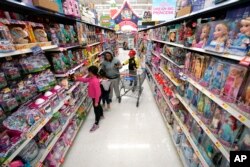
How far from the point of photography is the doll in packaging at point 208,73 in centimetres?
145

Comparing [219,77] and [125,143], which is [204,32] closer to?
[219,77]

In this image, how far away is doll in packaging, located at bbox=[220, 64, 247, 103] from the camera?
1.10 meters

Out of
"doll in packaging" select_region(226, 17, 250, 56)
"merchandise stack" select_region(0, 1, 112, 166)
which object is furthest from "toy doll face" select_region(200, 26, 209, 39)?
"merchandise stack" select_region(0, 1, 112, 166)

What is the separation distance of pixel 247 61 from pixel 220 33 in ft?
1.61

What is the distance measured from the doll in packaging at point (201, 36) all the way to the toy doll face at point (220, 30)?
0.18m

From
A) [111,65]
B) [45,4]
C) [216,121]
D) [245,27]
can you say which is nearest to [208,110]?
[216,121]

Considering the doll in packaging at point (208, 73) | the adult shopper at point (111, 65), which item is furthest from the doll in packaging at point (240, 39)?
the adult shopper at point (111, 65)

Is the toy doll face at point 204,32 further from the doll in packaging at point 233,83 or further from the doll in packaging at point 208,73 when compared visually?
the doll in packaging at point 233,83

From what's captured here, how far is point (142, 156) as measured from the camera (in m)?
2.31

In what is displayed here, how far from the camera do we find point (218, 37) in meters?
1.29

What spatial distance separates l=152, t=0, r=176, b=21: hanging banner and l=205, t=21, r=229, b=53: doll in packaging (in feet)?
6.52

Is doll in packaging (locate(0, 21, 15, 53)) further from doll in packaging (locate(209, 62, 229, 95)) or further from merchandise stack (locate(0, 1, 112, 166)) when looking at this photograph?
doll in packaging (locate(209, 62, 229, 95))

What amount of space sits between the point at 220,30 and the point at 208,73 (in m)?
0.43

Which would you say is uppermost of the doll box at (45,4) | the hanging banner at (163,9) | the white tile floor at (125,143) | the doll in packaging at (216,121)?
the hanging banner at (163,9)
